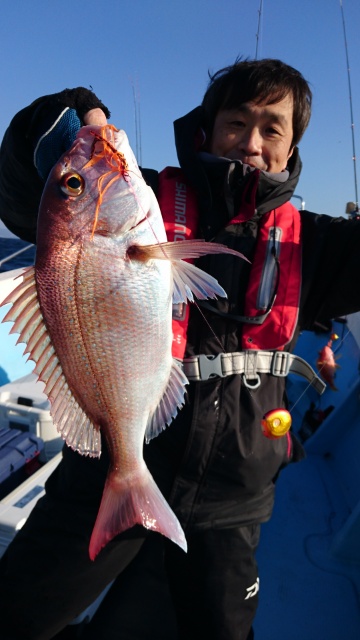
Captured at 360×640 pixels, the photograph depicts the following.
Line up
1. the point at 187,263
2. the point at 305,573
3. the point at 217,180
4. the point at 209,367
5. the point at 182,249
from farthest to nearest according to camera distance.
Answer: the point at 305,573 < the point at 217,180 < the point at 209,367 < the point at 187,263 < the point at 182,249

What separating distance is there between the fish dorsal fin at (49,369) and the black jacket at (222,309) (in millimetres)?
635

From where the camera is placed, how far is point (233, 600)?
6.60 feet

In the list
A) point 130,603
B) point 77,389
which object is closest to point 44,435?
point 130,603

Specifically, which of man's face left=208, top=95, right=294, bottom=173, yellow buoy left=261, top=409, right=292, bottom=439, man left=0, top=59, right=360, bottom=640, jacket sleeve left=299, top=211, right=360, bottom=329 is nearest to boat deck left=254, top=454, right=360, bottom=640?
man left=0, top=59, right=360, bottom=640

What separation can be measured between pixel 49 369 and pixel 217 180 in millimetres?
1217

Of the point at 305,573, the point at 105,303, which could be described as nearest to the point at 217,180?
the point at 105,303

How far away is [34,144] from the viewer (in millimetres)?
1858

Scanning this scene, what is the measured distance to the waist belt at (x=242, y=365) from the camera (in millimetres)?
1974

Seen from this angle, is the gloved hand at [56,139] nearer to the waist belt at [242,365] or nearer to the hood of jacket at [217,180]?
the hood of jacket at [217,180]

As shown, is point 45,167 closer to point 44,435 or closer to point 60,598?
point 60,598

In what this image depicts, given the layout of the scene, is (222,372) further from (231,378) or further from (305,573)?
(305,573)

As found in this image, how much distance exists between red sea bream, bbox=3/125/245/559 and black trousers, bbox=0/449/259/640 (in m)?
0.63

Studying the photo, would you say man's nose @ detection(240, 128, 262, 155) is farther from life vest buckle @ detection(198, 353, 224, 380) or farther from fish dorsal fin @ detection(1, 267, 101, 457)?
fish dorsal fin @ detection(1, 267, 101, 457)

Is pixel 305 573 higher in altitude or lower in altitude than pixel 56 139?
lower
